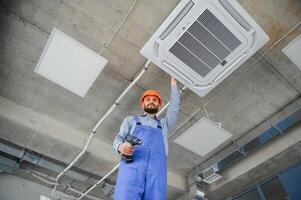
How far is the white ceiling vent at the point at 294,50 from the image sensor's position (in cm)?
270

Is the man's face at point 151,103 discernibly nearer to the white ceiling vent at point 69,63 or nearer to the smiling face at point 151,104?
the smiling face at point 151,104

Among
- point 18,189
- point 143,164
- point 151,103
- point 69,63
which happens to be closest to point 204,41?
point 151,103

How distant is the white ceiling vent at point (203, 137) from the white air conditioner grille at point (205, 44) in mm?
991

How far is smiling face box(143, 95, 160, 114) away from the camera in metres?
2.54

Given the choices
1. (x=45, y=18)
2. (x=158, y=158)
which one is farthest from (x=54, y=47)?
(x=158, y=158)

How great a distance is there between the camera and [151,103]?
259 cm

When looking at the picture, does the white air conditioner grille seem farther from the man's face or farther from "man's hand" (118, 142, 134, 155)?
"man's hand" (118, 142, 134, 155)

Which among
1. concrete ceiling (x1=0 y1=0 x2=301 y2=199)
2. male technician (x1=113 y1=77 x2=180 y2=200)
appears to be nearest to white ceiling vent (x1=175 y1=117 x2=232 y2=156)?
concrete ceiling (x1=0 y1=0 x2=301 y2=199)

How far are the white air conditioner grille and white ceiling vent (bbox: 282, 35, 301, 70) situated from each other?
0.76 m

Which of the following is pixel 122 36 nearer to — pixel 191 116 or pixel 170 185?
pixel 191 116

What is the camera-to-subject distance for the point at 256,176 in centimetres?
388

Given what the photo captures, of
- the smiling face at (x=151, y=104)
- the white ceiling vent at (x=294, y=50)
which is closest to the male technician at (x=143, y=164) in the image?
the smiling face at (x=151, y=104)

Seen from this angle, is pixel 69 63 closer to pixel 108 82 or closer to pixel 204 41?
pixel 108 82

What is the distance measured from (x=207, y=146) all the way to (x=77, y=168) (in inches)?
82.6
